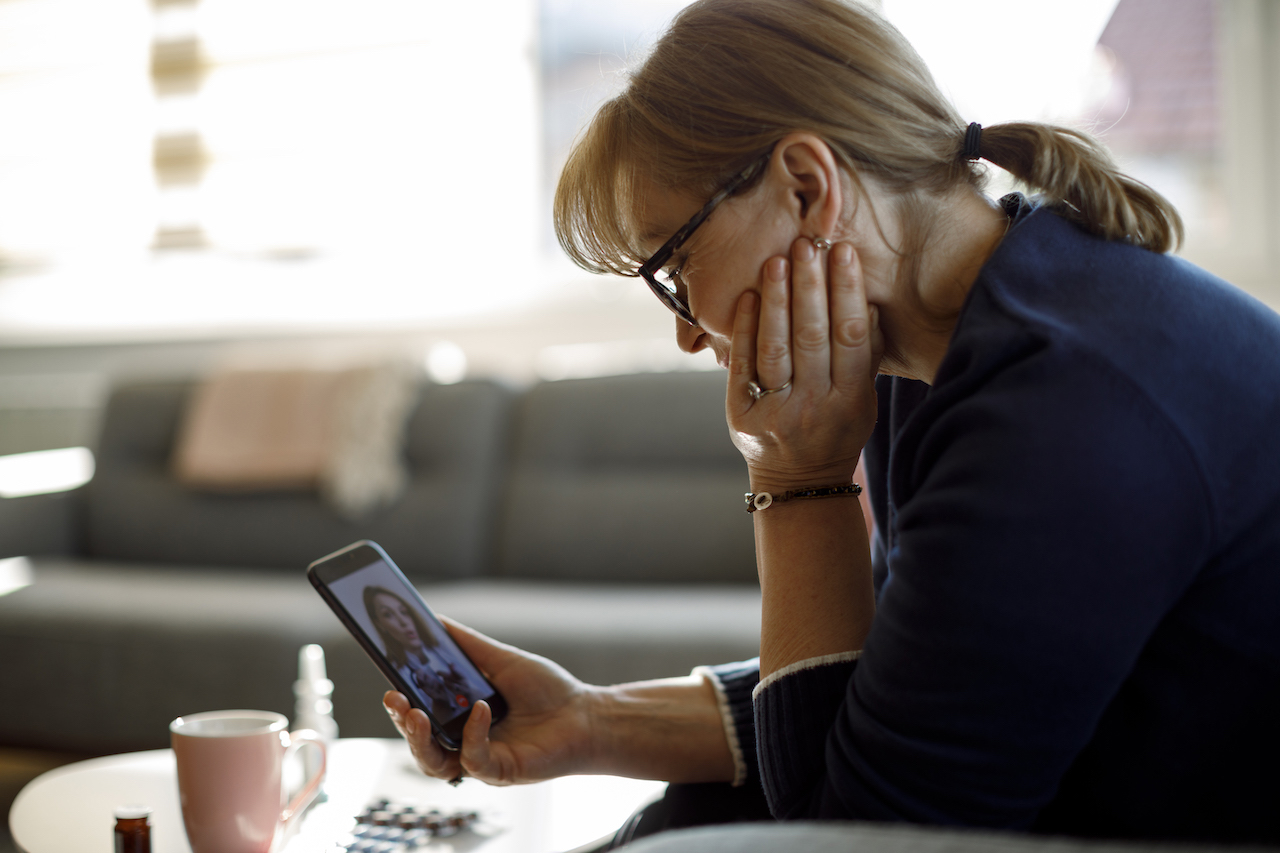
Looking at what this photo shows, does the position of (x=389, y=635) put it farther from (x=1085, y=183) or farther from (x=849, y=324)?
(x=1085, y=183)

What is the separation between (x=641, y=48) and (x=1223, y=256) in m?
2.12

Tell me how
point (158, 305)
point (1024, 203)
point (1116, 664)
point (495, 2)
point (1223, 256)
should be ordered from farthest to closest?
point (158, 305) → point (495, 2) → point (1223, 256) → point (1024, 203) → point (1116, 664)

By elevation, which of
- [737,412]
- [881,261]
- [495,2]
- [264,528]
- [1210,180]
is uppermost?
[495,2]

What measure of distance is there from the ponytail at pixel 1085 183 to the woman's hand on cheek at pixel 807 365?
0.14 metres

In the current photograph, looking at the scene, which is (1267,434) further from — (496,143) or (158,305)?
(158,305)

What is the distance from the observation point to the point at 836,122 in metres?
0.72

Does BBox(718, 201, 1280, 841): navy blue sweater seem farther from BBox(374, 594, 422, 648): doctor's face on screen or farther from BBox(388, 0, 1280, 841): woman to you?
BBox(374, 594, 422, 648): doctor's face on screen

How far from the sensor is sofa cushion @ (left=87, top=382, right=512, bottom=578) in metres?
2.31

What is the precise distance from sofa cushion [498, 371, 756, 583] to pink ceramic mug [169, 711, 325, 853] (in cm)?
132

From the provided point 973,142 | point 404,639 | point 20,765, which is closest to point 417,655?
point 404,639

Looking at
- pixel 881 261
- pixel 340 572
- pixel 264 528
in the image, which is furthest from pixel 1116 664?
pixel 264 528

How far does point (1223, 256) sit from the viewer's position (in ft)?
8.00

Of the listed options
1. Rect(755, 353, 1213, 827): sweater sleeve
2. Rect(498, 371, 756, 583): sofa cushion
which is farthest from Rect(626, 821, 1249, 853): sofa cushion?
Rect(498, 371, 756, 583): sofa cushion

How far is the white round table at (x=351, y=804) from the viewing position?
0.84m
